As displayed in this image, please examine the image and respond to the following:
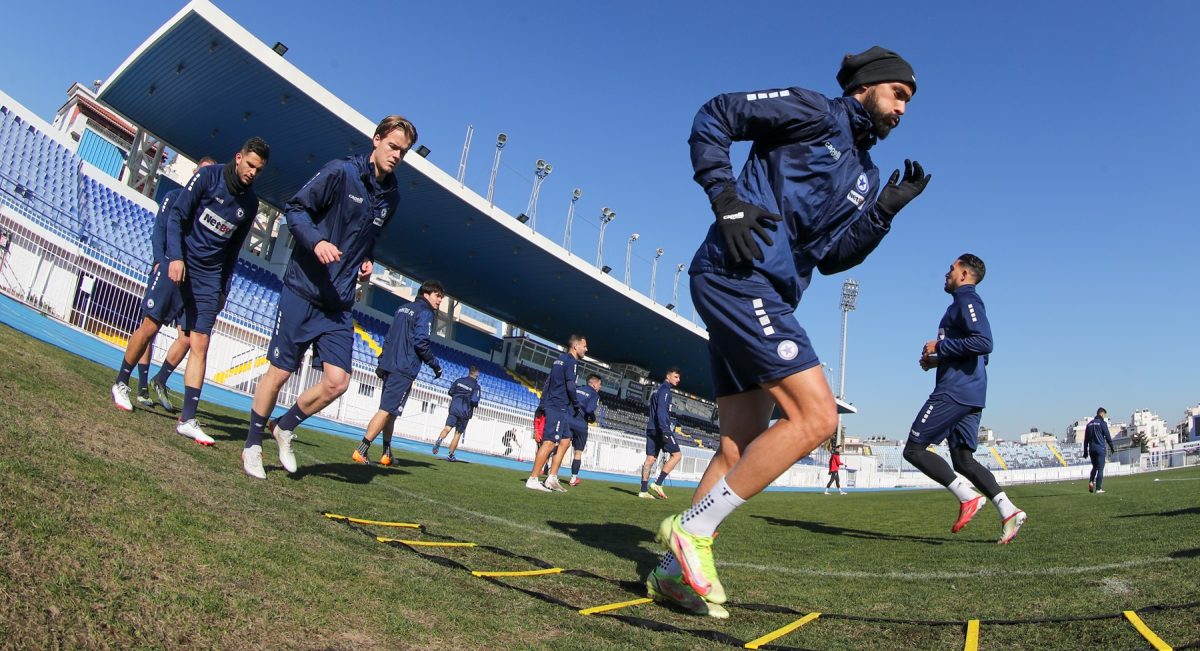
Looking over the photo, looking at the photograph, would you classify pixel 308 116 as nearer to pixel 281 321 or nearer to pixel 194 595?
pixel 281 321

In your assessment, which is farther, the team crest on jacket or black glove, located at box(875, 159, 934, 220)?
black glove, located at box(875, 159, 934, 220)

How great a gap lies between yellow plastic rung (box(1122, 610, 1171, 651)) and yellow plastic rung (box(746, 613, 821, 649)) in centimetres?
91

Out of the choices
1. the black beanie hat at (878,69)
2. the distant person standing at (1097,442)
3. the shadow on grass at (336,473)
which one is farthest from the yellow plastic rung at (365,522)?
the distant person standing at (1097,442)

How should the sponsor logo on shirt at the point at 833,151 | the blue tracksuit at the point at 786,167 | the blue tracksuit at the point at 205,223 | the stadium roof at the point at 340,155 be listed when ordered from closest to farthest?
the blue tracksuit at the point at 786,167, the sponsor logo on shirt at the point at 833,151, the blue tracksuit at the point at 205,223, the stadium roof at the point at 340,155

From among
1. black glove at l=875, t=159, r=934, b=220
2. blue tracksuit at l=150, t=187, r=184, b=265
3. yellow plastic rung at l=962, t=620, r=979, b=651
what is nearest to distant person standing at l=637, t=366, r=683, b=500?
blue tracksuit at l=150, t=187, r=184, b=265

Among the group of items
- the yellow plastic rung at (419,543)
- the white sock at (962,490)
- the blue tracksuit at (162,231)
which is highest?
the blue tracksuit at (162,231)

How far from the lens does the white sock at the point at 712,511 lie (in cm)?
249

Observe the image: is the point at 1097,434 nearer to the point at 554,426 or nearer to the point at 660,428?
the point at 660,428

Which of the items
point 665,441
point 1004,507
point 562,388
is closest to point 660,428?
point 665,441

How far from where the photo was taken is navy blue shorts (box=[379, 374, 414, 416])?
26.2ft

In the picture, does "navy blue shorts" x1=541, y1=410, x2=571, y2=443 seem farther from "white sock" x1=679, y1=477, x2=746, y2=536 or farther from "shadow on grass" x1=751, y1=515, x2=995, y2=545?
"white sock" x1=679, y1=477, x2=746, y2=536

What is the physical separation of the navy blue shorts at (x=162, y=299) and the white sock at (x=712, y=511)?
4556mm

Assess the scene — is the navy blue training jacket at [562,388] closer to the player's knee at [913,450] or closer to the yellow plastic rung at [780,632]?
the player's knee at [913,450]

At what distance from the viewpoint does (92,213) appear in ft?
59.5
